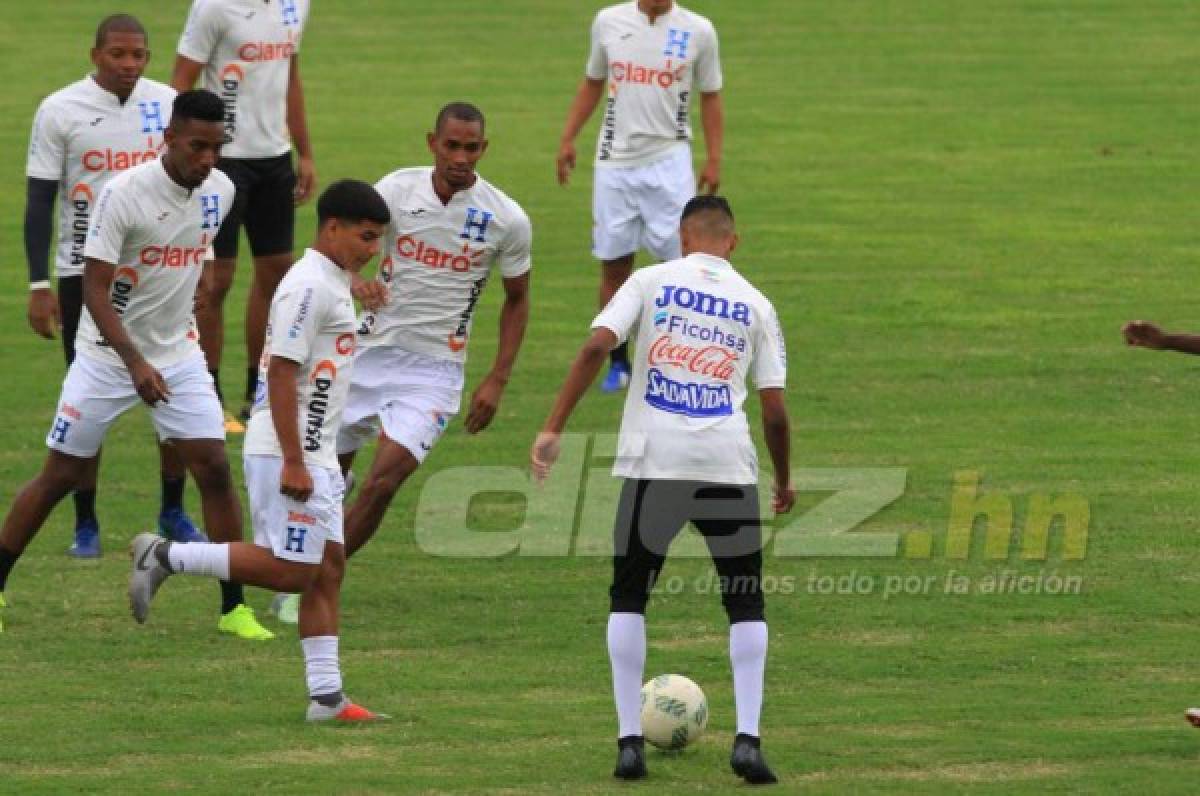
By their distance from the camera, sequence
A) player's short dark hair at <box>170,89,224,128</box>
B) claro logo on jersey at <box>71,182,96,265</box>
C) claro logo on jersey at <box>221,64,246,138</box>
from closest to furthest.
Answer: player's short dark hair at <box>170,89,224,128</box> < claro logo on jersey at <box>71,182,96,265</box> < claro logo on jersey at <box>221,64,246,138</box>

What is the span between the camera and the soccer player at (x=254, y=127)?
54.1 feet

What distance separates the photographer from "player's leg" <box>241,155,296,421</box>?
16844mm

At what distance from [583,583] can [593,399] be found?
4223 millimetres

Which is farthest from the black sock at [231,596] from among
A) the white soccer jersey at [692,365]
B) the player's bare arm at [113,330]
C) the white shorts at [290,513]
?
the white soccer jersey at [692,365]

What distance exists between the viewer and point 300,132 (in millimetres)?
16859

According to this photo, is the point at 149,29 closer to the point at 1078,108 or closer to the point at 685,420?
the point at 1078,108

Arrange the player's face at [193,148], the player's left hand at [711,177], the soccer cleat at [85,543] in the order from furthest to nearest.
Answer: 1. the player's left hand at [711,177]
2. the soccer cleat at [85,543]
3. the player's face at [193,148]

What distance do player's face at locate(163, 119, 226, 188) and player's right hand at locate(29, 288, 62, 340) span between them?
6.53 feet

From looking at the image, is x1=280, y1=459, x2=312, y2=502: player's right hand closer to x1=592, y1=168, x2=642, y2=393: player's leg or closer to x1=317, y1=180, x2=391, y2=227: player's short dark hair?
x1=317, y1=180, x2=391, y2=227: player's short dark hair

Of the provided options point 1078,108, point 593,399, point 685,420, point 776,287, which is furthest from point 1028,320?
point 685,420

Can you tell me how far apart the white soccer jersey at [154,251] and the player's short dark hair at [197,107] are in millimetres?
482

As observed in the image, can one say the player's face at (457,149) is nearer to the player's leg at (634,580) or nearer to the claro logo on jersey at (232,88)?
the player's leg at (634,580)

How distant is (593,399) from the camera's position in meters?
17.8

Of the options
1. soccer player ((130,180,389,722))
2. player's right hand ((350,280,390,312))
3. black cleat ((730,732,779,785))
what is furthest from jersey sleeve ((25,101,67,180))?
black cleat ((730,732,779,785))
